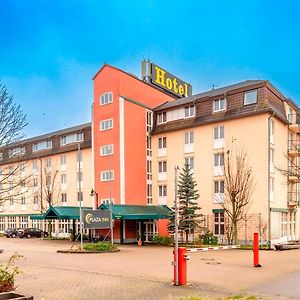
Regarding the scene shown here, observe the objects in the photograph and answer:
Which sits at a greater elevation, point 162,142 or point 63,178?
point 162,142

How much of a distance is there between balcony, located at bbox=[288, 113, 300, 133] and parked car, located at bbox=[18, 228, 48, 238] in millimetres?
30547

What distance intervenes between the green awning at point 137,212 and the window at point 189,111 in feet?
28.4

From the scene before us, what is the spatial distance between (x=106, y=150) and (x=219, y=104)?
11424 mm

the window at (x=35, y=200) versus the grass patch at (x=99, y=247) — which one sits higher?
the window at (x=35, y=200)

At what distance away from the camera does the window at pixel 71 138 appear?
48.0 m

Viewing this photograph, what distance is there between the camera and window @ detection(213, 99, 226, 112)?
35.9m

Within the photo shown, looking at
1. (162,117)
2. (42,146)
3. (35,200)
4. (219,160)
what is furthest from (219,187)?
(35,200)

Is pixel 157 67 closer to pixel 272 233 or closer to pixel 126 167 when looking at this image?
pixel 126 167

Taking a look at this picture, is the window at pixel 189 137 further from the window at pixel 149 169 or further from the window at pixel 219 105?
the window at pixel 149 169

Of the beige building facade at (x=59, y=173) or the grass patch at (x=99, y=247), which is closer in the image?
the grass patch at (x=99, y=247)

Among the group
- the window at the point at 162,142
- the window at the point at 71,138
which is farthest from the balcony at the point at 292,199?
the window at the point at 71,138

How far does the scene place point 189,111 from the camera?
38.6 metres

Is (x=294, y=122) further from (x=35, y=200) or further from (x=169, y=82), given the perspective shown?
(x=35, y=200)

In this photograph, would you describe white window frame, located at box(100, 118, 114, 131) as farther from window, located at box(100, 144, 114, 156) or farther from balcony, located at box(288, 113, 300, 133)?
balcony, located at box(288, 113, 300, 133)
